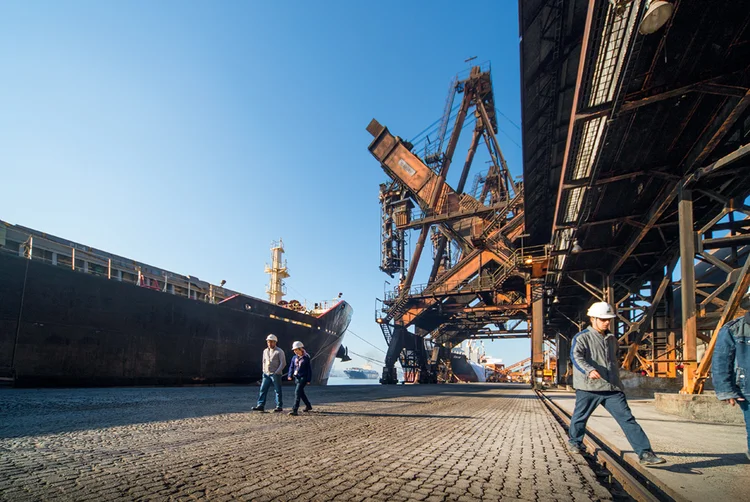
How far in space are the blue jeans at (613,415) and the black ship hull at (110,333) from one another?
14.1 m

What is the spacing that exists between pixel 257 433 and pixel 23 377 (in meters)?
11.0

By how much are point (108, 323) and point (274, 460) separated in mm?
13347

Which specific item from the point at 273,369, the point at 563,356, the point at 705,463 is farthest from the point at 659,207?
the point at 563,356

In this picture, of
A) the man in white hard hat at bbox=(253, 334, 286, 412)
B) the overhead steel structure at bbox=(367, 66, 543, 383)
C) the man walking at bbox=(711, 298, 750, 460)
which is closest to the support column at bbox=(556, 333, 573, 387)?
the overhead steel structure at bbox=(367, 66, 543, 383)

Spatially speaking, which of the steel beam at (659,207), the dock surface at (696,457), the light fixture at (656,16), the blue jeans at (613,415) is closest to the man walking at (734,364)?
the dock surface at (696,457)

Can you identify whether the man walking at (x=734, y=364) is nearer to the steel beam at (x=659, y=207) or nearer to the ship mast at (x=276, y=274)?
the steel beam at (x=659, y=207)

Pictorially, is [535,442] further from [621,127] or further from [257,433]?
[621,127]

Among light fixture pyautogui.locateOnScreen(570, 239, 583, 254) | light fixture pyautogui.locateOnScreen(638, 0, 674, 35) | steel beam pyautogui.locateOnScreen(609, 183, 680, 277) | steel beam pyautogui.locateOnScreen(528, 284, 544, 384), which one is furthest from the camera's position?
steel beam pyautogui.locateOnScreen(528, 284, 544, 384)

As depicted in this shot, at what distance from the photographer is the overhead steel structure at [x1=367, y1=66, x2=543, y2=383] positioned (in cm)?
2178

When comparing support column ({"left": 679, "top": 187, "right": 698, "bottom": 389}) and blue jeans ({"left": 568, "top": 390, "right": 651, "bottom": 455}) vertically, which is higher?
support column ({"left": 679, "top": 187, "right": 698, "bottom": 389})

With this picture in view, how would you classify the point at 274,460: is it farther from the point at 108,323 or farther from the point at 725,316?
the point at 108,323

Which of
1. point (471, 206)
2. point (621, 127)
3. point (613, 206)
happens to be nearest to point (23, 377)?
point (621, 127)

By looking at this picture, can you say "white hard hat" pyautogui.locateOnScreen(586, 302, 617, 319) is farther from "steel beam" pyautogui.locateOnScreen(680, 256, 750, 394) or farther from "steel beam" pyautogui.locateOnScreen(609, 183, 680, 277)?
"steel beam" pyautogui.locateOnScreen(609, 183, 680, 277)

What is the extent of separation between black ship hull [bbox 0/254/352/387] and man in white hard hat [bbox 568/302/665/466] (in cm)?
1415
